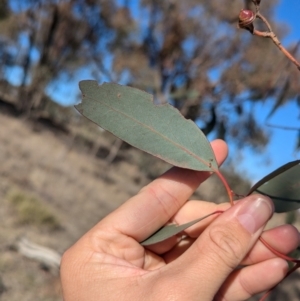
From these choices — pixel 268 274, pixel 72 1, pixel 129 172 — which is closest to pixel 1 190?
pixel 268 274

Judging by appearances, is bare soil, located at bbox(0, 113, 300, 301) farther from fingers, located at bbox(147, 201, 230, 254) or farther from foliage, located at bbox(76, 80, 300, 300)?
foliage, located at bbox(76, 80, 300, 300)

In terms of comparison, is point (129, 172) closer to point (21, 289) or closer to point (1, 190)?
point (1, 190)

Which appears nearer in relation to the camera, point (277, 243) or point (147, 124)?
point (147, 124)

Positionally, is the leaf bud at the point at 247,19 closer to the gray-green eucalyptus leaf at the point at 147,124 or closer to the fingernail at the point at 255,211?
the gray-green eucalyptus leaf at the point at 147,124

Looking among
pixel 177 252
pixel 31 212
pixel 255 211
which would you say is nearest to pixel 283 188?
pixel 255 211

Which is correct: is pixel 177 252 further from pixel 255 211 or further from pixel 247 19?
pixel 247 19

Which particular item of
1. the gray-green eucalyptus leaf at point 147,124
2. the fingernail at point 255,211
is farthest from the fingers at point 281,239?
the gray-green eucalyptus leaf at point 147,124

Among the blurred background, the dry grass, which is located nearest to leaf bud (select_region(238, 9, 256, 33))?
the blurred background
